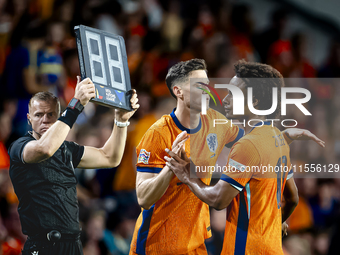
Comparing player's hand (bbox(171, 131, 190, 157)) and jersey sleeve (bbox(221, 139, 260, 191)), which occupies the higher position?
player's hand (bbox(171, 131, 190, 157))

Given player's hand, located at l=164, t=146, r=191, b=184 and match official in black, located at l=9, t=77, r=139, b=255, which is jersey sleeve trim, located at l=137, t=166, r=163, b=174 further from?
match official in black, located at l=9, t=77, r=139, b=255

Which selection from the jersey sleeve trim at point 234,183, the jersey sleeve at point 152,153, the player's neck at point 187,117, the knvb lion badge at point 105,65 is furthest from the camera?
the player's neck at point 187,117

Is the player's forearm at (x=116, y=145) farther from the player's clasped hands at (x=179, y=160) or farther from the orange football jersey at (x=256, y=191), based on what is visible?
the orange football jersey at (x=256, y=191)

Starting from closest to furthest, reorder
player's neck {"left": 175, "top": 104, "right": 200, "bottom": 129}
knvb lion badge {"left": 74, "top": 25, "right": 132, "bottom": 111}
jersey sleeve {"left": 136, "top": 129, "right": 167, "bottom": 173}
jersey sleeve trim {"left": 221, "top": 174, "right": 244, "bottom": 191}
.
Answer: jersey sleeve trim {"left": 221, "top": 174, "right": 244, "bottom": 191}
knvb lion badge {"left": 74, "top": 25, "right": 132, "bottom": 111}
jersey sleeve {"left": 136, "top": 129, "right": 167, "bottom": 173}
player's neck {"left": 175, "top": 104, "right": 200, "bottom": 129}

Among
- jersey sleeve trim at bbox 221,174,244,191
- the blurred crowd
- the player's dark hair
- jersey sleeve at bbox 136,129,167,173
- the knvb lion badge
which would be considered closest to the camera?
jersey sleeve trim at bbox 221,174,244,191

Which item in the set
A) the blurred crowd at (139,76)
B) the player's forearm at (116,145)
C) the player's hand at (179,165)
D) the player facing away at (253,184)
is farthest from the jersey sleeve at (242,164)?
the blurred crowd at (139,76)

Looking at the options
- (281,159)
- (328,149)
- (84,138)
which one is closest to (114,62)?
(281,159)

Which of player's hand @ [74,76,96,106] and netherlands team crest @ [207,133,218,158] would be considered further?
netherlands team crest @ [207,133,218,158]

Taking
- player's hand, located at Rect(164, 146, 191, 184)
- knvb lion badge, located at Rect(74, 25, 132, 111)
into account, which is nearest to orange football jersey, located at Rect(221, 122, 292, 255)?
player's hand, located at Rect(164, 146, 191, 184)

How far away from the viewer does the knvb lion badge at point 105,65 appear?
11.4ft

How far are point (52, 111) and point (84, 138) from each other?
7.33 feet

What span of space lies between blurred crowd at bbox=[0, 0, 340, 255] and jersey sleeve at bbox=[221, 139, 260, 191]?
2.49 meters

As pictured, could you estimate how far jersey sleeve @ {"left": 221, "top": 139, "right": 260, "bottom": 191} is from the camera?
337 centimetres

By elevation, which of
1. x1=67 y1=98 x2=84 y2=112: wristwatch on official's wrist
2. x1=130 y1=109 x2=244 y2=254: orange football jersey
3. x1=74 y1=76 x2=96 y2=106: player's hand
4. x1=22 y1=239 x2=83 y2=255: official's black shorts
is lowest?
x1=22 y1=239 x2=83 y2=255: official's black shorts
